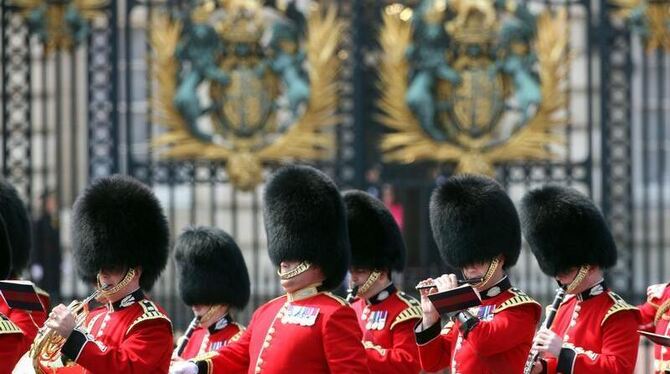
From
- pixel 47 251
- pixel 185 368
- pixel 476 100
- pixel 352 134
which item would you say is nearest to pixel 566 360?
pixel 185 368

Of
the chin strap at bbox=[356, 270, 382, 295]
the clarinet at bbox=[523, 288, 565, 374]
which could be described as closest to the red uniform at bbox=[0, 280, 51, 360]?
the chin strap at bbox=[356, 270, 382, 295]

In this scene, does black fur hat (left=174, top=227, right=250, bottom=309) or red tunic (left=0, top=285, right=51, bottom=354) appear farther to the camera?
black fur hat (left=174, top=227, right=250, bottom=309)

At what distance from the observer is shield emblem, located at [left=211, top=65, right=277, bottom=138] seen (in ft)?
40.8

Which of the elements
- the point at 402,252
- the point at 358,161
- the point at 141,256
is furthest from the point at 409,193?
the point at 141,256

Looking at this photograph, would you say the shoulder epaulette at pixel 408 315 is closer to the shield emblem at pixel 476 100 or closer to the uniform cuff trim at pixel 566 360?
the uniform cuff trim at pixel 566 360

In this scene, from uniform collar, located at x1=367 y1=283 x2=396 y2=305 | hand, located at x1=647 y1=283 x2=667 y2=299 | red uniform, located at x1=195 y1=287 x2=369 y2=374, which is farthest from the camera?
uniform collar, located at x1=367 y1=283 x2=396 y2=305

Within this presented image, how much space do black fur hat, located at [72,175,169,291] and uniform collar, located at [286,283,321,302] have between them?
0.75 m

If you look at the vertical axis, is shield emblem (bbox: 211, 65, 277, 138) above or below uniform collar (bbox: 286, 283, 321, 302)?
above

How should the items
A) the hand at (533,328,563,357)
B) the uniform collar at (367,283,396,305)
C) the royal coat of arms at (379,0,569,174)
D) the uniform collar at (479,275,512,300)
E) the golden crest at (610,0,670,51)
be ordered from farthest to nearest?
the royal coat of arms at (379,0,569,174)
the golden crest at (610,0,670,51)
the uniform collar at (367,283,396,305)
the uniform collar at (479,275,512,300)
the hand at (533,328,563,357)

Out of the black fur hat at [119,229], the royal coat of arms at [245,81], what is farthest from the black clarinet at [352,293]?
the royal coat of arms at [245,81]

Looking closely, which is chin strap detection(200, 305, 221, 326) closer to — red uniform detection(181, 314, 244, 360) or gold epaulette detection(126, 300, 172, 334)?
red uniform detection(181, 314, 244, 360)

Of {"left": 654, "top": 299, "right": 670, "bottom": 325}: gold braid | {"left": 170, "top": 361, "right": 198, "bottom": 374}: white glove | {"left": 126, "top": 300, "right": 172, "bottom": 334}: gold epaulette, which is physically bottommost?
{"left": 170, "top": 361, "right": 198, "bottom": 374}: white glove

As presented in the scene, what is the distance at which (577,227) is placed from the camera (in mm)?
7348

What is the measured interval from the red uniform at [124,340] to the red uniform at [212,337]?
3.26ft
